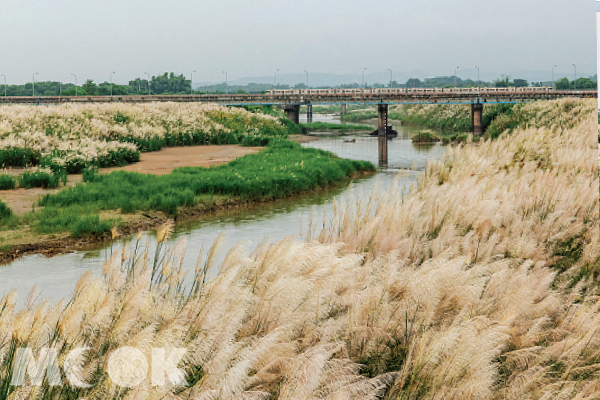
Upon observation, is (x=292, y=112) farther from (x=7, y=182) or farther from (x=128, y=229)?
(x=128, y=229)

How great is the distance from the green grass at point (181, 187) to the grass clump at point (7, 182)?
6.56 feet

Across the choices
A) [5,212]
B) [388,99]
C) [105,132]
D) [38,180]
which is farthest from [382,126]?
[5,212]

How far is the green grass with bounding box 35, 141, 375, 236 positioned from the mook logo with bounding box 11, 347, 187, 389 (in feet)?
31.8

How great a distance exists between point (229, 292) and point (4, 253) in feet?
28.8

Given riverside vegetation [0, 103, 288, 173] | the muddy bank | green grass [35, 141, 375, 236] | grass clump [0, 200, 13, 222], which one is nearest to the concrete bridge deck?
riverside vegetation [0, 103, 288, 173]

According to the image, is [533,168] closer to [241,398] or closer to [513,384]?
[513,384]

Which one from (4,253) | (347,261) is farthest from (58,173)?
(347,261)

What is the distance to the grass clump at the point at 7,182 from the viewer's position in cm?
1691

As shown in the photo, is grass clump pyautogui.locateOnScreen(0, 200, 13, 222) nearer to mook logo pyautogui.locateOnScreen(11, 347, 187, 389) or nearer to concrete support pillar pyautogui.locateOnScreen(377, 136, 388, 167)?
mook logo pyautogui.locateOnScreen(11, 347, 187, 389)

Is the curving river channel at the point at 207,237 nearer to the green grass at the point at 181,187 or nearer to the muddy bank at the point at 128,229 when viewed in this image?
the muddy bank at the point at 128,229

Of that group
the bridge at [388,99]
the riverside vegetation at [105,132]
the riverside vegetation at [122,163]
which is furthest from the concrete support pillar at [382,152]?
the riverside vegetation at [105,132]

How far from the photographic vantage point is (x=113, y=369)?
3.71m

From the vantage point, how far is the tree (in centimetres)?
10612

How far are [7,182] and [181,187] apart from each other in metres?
4.70
